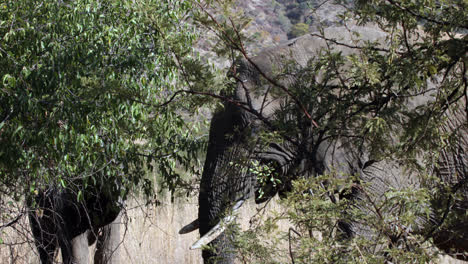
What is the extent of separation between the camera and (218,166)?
4.65 metres

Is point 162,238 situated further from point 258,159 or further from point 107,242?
point 258,159

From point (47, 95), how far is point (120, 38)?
70cm

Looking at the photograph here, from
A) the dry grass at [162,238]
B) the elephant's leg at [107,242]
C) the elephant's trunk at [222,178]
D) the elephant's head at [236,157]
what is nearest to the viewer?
the elephant's head at [236,157]

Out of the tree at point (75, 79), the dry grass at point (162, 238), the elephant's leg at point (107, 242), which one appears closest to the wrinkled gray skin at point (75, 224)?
the elephant's leg at point (107, 242)

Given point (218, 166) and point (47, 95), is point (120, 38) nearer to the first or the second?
point (47, 95)

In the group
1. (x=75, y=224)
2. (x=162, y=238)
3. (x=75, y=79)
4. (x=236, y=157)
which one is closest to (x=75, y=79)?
(x=75, y=79)

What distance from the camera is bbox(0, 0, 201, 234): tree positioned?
4.07 metres

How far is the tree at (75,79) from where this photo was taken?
13.3 feet

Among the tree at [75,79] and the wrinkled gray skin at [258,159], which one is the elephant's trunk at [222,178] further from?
the tree at [75,79]

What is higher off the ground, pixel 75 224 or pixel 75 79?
pixel 75 79

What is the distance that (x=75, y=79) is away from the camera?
429 centimetres

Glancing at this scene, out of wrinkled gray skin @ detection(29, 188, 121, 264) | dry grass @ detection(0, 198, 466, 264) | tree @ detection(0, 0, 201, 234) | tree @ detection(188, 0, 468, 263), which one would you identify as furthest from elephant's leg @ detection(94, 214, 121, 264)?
tree @ detection(188, 0, 468, 263)

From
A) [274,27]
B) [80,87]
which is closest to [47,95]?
[80,87]

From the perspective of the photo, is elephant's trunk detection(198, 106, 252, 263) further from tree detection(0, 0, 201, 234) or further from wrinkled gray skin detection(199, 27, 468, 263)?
tree detection(0, 0, 201, 234)
